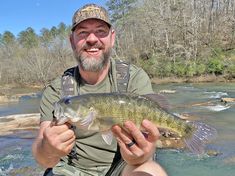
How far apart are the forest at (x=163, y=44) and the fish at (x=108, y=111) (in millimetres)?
33536

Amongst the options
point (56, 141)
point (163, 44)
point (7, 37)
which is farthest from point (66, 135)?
point (7, 37)

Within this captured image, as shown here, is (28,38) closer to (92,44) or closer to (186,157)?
(186,157)

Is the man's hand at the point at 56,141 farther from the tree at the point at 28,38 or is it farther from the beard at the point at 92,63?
the tree at the point at 28,38

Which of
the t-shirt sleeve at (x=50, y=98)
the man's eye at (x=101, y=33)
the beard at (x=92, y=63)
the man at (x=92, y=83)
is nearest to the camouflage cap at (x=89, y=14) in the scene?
the man at (x=92, y=83)

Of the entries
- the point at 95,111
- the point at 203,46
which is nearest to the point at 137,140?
the point at 95,111

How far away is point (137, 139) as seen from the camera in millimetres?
2719

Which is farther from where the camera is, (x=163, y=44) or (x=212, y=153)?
(x=163, y=44)

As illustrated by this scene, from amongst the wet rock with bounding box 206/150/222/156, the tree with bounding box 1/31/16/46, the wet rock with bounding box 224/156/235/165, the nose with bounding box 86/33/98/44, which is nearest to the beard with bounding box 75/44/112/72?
the nose with bounding box 86/33/98/44

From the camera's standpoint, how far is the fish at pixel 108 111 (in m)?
2.60

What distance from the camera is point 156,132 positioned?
2727 mm

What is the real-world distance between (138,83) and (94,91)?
0.47 metres

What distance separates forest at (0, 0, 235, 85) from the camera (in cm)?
3975

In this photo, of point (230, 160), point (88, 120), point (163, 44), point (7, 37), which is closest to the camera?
point (88, 120)

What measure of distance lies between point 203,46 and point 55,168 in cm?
4206
